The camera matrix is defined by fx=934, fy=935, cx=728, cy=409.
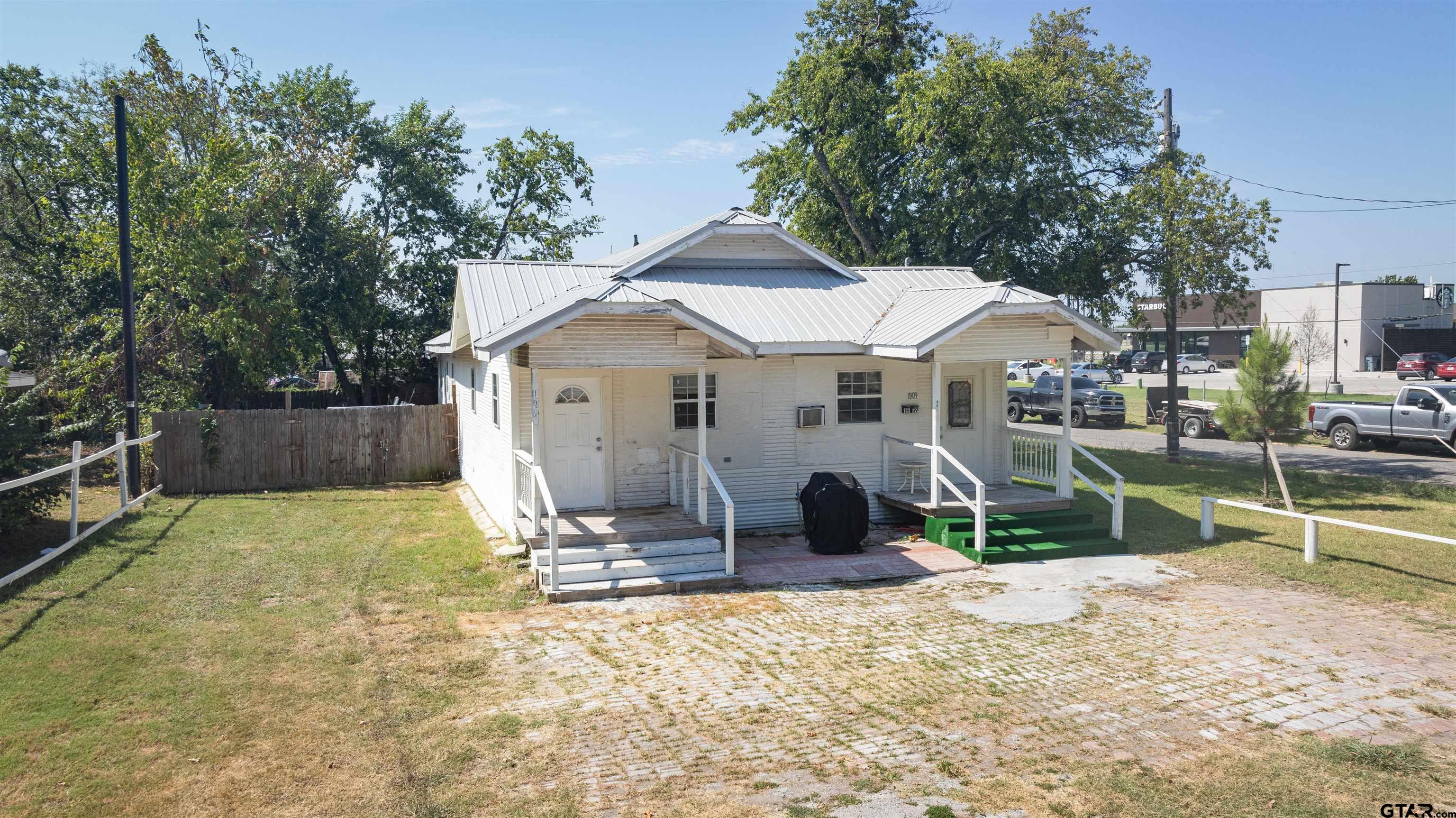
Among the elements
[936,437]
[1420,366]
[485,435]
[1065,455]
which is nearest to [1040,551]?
[1065,455]

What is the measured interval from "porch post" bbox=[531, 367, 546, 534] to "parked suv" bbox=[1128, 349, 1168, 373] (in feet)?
191

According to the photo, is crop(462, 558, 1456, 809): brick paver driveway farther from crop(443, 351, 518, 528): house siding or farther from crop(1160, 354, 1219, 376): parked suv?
crop(1160, 354, 1219, 376): parked suv

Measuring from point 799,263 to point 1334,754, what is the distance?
13.0 metres

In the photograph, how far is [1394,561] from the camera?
42.8 ft

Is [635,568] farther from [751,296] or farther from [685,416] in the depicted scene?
[751,296]

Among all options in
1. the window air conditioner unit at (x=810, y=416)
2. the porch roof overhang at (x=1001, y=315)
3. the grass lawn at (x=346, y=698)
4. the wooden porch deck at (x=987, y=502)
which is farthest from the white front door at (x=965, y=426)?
the grass lawn at (x=346, y=698)

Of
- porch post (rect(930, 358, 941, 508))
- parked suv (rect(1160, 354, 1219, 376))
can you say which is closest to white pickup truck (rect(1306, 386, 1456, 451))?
porch post (rect(930, 358, 941, 508))

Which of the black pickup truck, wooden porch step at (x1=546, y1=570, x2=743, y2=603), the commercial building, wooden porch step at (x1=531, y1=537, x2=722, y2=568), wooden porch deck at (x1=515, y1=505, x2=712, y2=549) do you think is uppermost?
the commercial building

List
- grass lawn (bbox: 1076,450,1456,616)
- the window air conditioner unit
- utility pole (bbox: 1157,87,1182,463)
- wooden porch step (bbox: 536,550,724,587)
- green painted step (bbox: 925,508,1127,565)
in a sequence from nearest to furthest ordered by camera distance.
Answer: wooden porch step (bbox: 536,550,724,587)
grass lawn (bbox: 1076,450,1456,616)
green painted step (bbox: 925,508,1127,565)
the window air conditioner unit
utility pole (bbox: 1157,87,1182,463)

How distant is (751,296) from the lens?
54.2ft

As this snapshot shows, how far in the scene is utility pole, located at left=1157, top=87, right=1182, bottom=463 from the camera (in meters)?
21.4

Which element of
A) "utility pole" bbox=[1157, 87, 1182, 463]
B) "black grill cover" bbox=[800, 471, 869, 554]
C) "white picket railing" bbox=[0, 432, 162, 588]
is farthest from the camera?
"utility pole" bbox=[1157, 87, 1182, 463]

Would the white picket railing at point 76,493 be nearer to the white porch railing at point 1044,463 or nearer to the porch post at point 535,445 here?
the porch post at point 535,445

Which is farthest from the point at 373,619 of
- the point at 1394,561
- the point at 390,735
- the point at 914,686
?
the point at 1394,561
